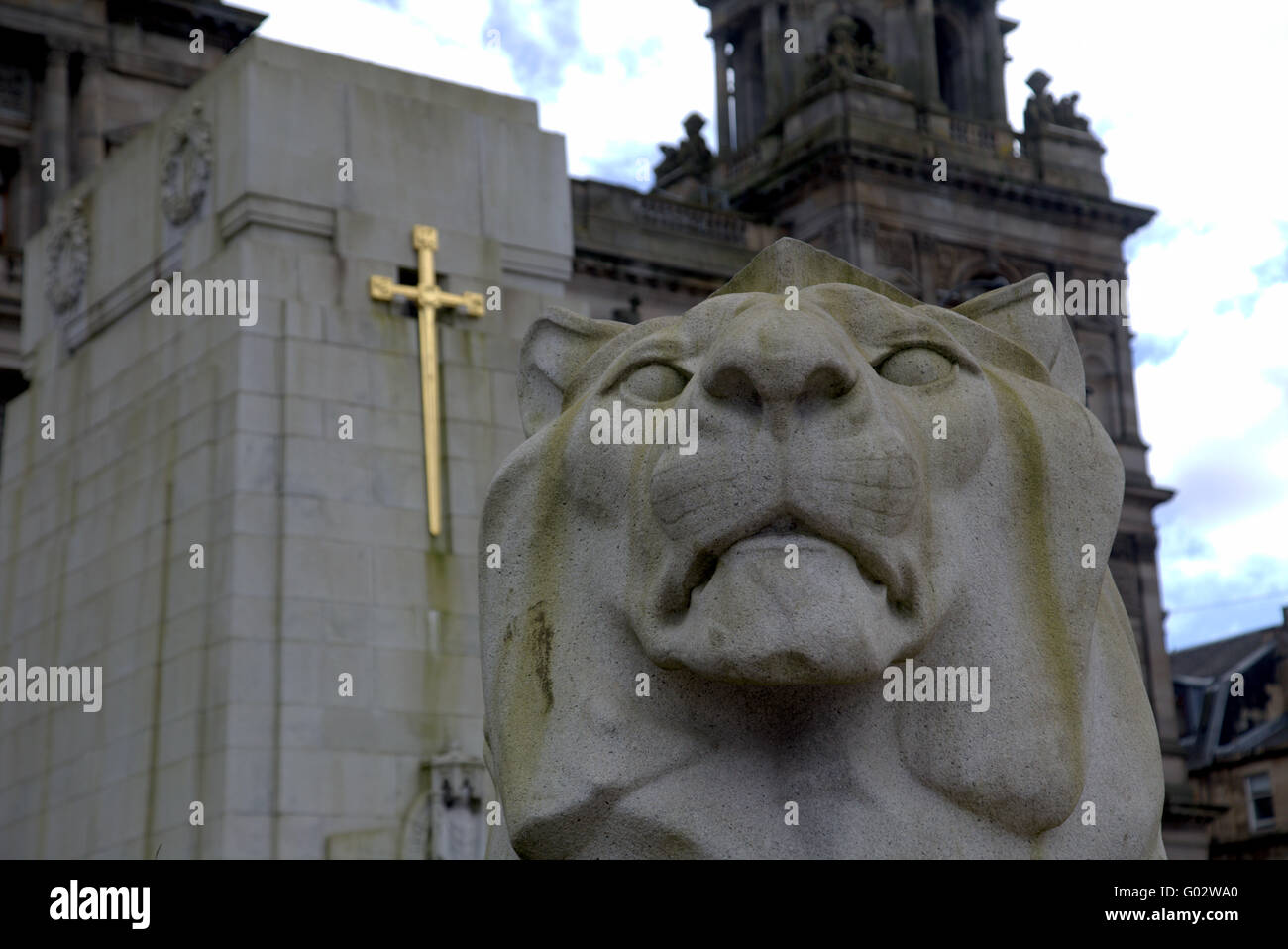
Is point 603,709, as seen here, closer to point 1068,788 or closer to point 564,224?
point 1068,788

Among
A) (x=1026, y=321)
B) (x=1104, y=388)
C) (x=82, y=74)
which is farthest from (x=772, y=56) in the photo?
(x=1026, y=321)

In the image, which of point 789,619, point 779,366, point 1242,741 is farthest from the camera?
point 1242,741

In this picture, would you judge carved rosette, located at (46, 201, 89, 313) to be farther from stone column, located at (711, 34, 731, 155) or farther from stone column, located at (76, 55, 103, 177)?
stone column, located at (711, 34, 731, 155)

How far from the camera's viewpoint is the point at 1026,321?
224 inches

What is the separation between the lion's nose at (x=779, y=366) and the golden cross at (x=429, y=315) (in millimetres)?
8954

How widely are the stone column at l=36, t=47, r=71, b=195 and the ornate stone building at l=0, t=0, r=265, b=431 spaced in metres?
0.02

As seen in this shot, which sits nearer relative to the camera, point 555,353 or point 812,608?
point 812,608

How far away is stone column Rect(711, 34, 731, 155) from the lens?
196 ft

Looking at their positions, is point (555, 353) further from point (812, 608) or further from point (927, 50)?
point (927, 50)

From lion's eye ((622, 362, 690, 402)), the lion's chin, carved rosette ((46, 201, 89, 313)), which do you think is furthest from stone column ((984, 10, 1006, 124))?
the lion's chin

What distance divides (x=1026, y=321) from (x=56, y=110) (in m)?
40.5

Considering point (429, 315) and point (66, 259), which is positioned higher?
point (66, 259)

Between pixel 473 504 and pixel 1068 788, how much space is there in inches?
364
